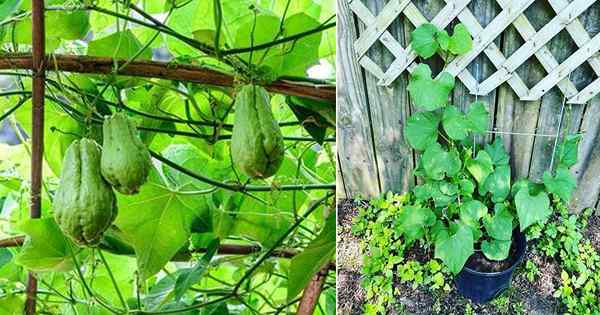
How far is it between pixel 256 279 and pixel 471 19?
0.63 meters

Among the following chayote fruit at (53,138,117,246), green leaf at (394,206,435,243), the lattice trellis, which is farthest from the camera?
green leaf at (394,206,435,243)

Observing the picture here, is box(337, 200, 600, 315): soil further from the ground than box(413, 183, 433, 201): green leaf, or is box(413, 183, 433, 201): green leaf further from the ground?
box(413, 183, 433, 201): green leaf

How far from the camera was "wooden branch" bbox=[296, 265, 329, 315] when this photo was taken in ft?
2.80

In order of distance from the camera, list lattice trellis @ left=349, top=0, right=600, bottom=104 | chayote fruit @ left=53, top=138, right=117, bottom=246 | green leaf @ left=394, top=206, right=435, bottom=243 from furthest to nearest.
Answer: green leaf @ left=394, top=206, right=435, bottom=243, lattice trellis @ left=349, top=0, right=600, bottom=104, chayote fruit @ left=53, top=138, right=117, bottom=246

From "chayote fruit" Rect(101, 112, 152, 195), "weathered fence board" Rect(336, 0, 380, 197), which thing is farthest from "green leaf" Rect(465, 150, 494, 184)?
"chayote fruit" Rect(101, 112, 152, 195)

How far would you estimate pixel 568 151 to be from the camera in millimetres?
800

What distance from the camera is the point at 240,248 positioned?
3.37ft

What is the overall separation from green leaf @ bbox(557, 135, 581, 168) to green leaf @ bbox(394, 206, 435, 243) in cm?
15

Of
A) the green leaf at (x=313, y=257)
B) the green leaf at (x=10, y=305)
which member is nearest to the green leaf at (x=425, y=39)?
the green leaf at (x=313, y=257)

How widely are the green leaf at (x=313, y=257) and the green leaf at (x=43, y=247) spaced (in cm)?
24

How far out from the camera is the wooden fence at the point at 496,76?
2.50 ft

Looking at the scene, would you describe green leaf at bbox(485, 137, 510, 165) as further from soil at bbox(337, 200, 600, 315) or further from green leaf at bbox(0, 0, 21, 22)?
green leaf at bbox(0, 0, 21, 22)

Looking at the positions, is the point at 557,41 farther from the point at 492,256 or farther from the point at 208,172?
the point at 208,172

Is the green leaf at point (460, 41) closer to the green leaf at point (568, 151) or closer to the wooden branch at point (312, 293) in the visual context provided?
the green leaf at point (568, 151)
